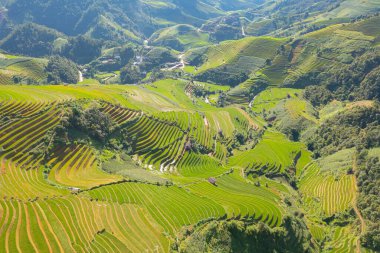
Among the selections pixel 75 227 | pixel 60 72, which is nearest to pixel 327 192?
pixel 75 227

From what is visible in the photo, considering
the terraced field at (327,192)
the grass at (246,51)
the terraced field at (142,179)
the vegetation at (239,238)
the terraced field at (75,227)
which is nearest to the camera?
the terraced field at (75,227)

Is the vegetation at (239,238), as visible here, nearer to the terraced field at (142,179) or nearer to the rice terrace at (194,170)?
the rice terrace at (194,170)

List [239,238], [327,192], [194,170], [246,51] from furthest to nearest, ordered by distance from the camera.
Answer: [246,51], [327,192], [194,170], [239,238]

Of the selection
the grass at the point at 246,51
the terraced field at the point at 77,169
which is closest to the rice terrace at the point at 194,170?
the terraced field at the point at 77,169

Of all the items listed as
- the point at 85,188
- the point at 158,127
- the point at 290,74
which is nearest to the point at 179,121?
the point at 158,127

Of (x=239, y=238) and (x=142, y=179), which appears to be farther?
(x=142, y=179)

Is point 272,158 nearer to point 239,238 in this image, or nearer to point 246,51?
point 239,238

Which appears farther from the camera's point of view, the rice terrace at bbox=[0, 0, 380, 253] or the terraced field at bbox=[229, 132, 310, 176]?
the terraced field at bbox=[229, 132, 310, 176]

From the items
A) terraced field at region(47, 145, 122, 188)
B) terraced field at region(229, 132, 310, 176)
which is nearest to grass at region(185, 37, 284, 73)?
terraced field at region(229, 132, 310, 176)

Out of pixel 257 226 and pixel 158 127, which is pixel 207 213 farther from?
pixel 158 127

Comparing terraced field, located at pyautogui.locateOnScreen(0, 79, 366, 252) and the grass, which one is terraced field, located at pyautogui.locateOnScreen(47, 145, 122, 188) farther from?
the grass

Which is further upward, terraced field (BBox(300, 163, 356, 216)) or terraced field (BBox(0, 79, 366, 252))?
terraced field (BBox(0, 79, 366, 252))
